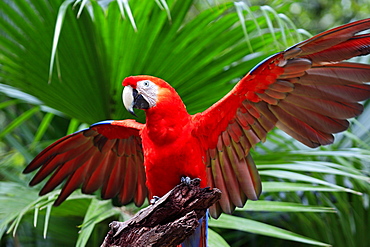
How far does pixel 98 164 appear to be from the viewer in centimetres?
134

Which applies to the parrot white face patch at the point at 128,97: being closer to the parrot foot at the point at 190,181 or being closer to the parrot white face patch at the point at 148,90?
the parrot white face patch at the point at 148,90

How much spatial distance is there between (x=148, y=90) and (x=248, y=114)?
282 millimetres

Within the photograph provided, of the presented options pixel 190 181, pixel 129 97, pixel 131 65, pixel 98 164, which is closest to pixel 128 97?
pixel 129 97

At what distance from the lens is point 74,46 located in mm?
1261

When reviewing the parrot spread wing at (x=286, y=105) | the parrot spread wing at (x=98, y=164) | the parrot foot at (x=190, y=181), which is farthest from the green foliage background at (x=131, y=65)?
the parrot foot at (x=190, y=181)

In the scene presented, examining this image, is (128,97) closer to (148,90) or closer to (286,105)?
(148,90)

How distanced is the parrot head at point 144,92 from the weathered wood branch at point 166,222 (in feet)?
0.71

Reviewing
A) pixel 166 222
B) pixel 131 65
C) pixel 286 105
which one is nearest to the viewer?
pixel 166 222

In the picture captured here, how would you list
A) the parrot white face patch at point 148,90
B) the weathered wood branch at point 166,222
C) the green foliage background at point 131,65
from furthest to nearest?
1. the green foliage background at point 131,65
2. the parrot white face patch at point 148,90
3. the weathered wood branch at point 166,222

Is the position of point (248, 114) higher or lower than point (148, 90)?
lower

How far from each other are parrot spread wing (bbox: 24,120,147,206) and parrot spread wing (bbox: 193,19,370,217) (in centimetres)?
28

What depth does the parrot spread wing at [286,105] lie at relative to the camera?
0.89 m

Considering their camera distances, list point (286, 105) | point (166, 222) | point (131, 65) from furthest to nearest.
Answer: point (131, 65), point (286, 105), point (166, 222)

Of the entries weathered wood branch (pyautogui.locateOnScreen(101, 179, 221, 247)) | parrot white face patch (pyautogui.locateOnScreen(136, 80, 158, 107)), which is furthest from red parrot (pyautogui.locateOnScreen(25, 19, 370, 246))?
weathered wood branch (pyautogui.locateOnScreen(101, 179, 221, 247))
